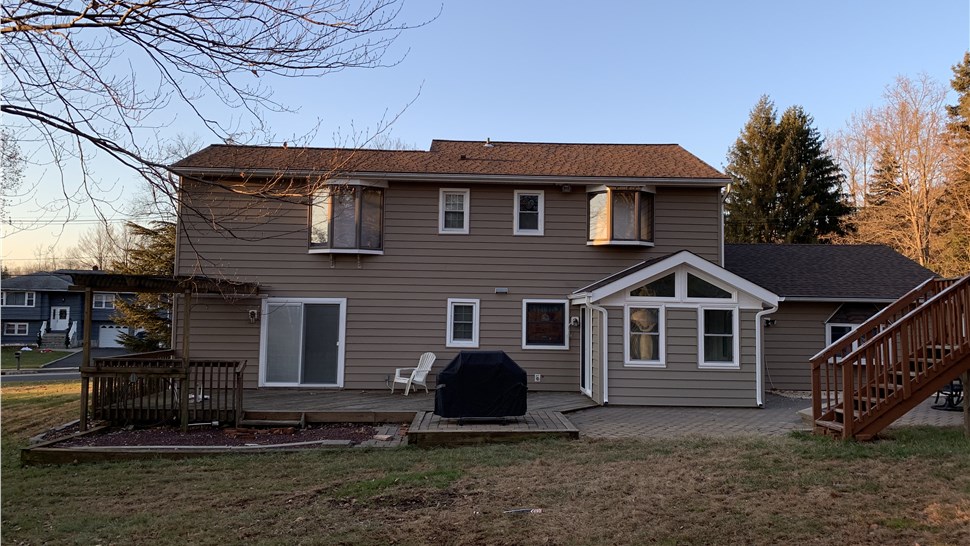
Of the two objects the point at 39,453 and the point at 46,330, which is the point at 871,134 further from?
the point at 46,330

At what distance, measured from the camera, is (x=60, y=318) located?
48719 millimetres

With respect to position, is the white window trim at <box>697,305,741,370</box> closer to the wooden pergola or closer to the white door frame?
the wooden pergola

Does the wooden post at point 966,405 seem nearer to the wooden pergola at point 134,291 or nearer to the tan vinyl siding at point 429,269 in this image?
the tan vinyl siding at point 429,269

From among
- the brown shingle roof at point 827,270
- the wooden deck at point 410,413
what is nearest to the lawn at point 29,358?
the wooden deck at point 410,413

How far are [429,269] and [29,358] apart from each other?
29.3 metres

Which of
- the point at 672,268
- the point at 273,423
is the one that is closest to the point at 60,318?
the point at 273,423

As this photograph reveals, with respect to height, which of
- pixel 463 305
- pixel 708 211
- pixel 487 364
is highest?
pixel 708 211

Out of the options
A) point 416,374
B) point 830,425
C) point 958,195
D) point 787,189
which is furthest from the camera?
point 787,189

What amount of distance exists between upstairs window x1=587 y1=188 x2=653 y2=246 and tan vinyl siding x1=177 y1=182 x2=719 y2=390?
26cm

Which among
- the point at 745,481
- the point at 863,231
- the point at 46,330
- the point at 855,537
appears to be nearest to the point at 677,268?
the point at 745,481

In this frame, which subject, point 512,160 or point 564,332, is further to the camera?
point 512,160

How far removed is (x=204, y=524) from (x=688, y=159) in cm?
1340

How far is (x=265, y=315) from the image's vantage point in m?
14.3

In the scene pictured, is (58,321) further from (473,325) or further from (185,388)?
(185,388)
